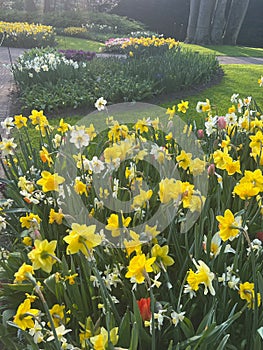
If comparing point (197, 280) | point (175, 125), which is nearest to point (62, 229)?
point (197, 280)

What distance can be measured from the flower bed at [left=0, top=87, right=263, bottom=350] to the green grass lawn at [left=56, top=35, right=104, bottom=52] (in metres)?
10.5

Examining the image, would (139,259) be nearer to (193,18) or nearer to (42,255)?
(42,255)

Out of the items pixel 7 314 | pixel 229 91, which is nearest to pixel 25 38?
pixel 229 91

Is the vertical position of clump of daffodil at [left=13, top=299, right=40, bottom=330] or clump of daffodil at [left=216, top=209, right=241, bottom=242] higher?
clump of daffodil at [left=216, top=209, right=241, bottom=242]

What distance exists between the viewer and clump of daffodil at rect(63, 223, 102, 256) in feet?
3.44

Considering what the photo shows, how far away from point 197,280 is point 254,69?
8.35 metres

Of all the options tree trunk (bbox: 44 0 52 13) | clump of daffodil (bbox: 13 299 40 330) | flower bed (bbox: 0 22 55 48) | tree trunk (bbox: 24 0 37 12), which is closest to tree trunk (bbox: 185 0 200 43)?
flower bed (bbox: 0 22 55 48)

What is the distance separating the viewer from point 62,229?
1961 mm

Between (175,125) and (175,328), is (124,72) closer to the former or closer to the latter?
(175,125)

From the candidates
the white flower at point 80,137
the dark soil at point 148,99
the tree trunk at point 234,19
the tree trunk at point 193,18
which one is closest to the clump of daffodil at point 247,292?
the white flower at point 80,137

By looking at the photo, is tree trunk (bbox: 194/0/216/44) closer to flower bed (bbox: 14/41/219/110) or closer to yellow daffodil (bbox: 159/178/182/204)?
flower bed (bbox: 14/41/219/110)

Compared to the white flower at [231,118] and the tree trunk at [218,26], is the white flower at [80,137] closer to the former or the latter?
the white flower at [231,118]

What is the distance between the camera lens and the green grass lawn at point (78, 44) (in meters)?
12.2

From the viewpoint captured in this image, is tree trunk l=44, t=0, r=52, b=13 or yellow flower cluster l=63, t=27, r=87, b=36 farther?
tree trunk l=44, t=0, r=52, b=13
